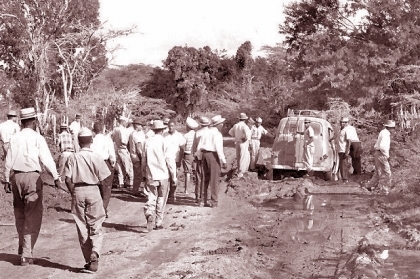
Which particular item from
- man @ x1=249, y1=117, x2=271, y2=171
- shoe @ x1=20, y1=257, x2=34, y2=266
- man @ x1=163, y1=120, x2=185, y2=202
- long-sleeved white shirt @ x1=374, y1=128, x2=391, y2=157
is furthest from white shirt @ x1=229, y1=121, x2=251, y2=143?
shoe @ x1=20, y1=257, x2=34, y2=266

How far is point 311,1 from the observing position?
36938 mm

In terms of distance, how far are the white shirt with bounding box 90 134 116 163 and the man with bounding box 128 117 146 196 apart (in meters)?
2.80

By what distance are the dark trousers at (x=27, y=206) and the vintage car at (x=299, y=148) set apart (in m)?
10.9

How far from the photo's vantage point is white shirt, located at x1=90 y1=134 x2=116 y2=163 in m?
12.4

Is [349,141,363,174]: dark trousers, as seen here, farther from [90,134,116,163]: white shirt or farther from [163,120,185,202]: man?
[90,134,116,163]: white shirt

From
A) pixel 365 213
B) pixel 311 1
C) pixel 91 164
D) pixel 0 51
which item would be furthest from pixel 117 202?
pixel 311 1

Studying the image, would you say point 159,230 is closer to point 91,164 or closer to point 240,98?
point 91,164

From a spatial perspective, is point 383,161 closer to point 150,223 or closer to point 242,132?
point 242,132

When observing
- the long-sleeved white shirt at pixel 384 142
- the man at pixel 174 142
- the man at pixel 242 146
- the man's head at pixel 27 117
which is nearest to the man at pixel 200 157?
the man at pixel 174 142

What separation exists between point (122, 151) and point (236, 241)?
669 cm

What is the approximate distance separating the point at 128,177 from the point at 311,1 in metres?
23.3

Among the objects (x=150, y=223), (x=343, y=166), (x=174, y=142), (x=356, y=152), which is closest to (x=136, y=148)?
(x=174, y=142)

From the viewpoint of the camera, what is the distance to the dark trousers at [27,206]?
8.55 m

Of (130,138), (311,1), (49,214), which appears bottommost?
(49,214)
